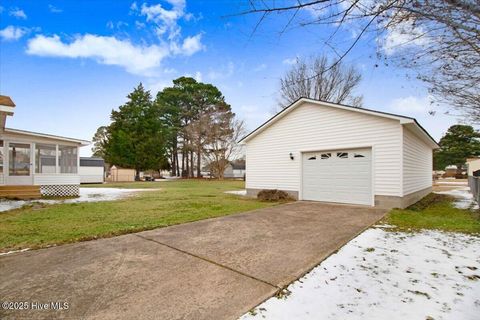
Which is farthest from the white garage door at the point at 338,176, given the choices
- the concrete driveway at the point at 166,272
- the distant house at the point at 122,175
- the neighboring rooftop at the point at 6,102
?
the distant house at the point at 122,175

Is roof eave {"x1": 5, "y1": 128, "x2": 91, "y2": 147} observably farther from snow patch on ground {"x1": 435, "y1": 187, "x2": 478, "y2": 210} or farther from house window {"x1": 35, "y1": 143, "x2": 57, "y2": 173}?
snow patch on ground {"x1": 435, "y1": 187, "x2": 478, "y2": 210}

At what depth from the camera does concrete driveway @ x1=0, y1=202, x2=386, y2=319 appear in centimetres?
221

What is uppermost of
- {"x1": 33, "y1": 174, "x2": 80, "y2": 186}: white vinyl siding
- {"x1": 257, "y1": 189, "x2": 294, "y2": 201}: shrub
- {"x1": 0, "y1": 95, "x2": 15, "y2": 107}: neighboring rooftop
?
{"x1": 0, "y1": 95, "x2": 15, "y2": 107}: neighboring rooftop

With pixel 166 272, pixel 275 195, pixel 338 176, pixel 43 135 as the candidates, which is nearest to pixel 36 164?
pixel 43 135

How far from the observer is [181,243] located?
4.20 m

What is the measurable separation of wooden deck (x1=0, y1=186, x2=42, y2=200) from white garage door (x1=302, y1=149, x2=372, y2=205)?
12758 mm

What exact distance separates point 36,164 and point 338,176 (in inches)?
566

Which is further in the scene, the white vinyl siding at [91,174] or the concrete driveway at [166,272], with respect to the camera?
the white vinyl siding at [91,174]

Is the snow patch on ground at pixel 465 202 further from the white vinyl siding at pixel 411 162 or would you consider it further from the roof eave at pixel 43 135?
the roof eave at pixel 43 135

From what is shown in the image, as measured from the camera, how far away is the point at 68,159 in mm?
12836

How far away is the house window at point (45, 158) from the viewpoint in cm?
1180

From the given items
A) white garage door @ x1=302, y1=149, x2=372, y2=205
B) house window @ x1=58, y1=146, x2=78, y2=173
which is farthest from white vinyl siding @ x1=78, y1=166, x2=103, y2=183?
white garage door @ x1=302, y1=149, x2=372, y2=205

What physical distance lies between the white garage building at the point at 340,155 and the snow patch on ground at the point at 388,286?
174 inches

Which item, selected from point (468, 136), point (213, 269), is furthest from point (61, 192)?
point (468, 136)
